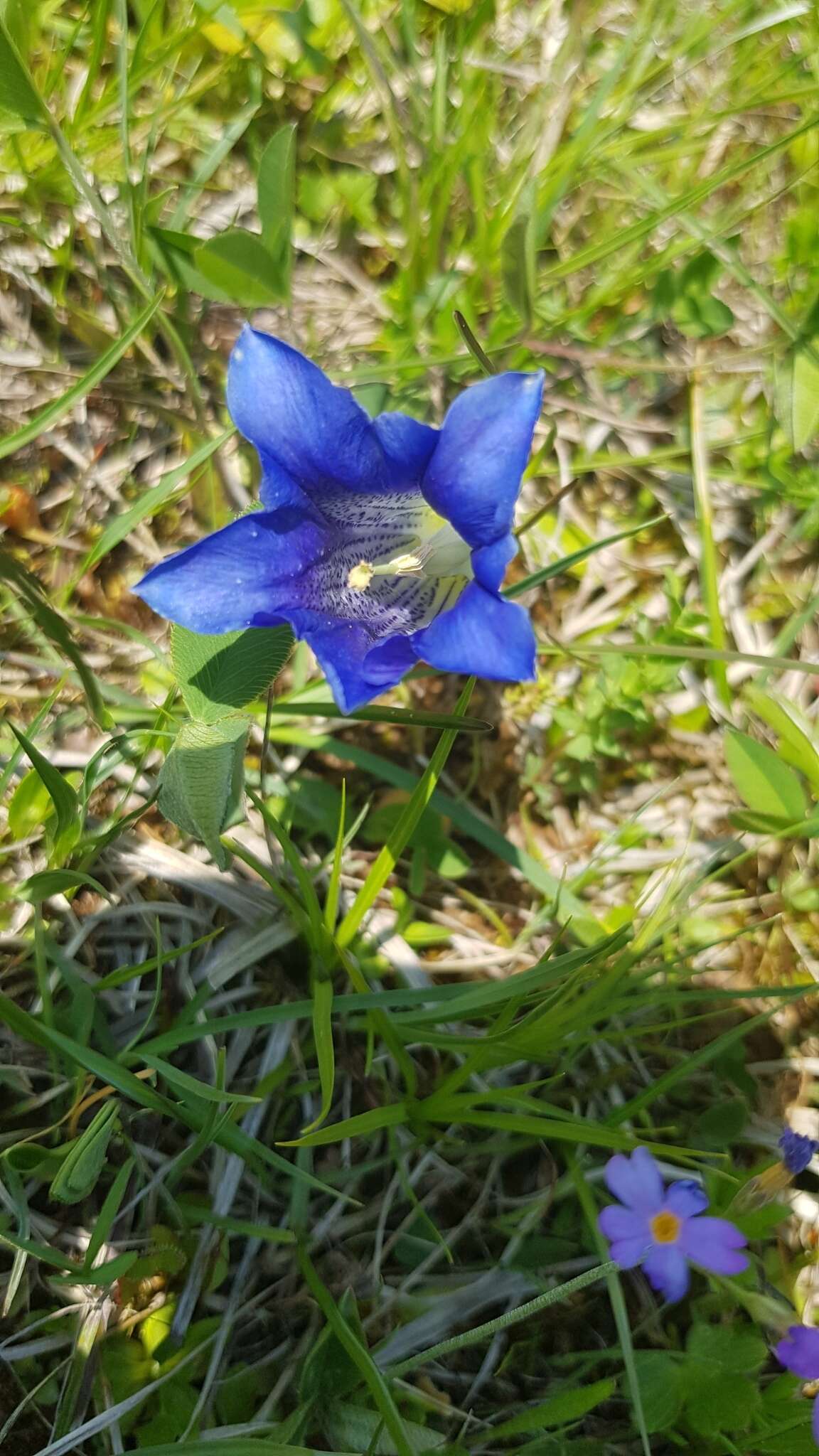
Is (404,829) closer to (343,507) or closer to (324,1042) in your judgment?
(324,1042)

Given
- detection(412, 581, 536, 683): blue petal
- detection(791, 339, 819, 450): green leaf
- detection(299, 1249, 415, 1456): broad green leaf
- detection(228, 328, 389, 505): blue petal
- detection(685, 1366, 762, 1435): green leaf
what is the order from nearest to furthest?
detection(412, 581, 536, 683): blue petal < detection(228, 328, 389, 505): blue petal < detection(299, 1249, 415, 1456): broad green leaf < detection(685, 1366, 762, 1435): green leaf < detection(791, 339, 819, 450): green leaf

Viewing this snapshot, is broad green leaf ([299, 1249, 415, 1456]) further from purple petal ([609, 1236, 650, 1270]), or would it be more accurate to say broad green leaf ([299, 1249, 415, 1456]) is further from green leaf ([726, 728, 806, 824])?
green leaf ([726, 728, 806, 824])

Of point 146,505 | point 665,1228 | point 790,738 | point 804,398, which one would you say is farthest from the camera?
point 804,398

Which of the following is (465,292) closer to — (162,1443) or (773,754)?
(773,754)

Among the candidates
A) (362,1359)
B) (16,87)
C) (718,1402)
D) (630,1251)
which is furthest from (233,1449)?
(16,87)

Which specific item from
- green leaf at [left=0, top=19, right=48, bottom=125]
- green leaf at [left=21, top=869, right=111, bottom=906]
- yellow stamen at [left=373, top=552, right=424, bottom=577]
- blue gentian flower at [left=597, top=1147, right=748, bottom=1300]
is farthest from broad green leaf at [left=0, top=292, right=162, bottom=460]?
blue gentian flower at [left=597, top=1147, right=748, bottom=1300]

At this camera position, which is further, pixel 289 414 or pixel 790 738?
pixel 790 738

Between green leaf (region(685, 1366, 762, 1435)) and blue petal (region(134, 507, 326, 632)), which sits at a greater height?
blue petal (region(134, 507, 326, 632))
